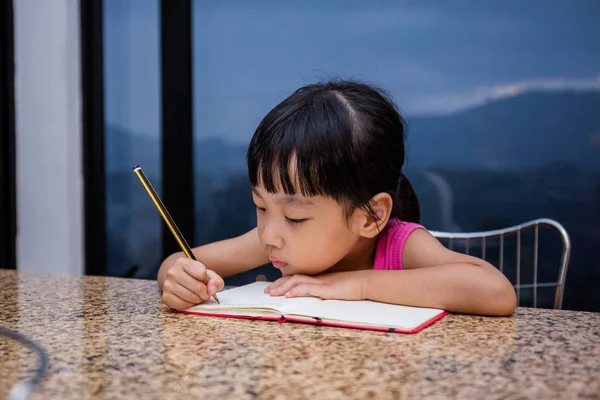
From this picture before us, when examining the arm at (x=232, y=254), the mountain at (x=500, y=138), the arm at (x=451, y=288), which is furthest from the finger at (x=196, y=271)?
the mountain at (x=500, y=138)

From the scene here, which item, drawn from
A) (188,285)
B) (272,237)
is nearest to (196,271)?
(188,285)

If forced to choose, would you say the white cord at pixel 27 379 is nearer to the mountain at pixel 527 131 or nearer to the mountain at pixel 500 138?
the mountain at pixel 500 138

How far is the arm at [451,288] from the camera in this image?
851mm

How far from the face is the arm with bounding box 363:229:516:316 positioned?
0.26ft

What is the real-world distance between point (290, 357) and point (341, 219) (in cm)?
39

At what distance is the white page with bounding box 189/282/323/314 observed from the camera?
83 cm

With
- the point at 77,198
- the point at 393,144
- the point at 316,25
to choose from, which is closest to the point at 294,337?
the point at 393,144

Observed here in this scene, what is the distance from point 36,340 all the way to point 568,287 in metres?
2.53

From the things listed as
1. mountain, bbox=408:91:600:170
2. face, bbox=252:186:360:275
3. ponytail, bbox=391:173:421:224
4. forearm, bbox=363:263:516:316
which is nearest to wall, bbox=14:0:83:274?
mountain, bbox=408:91:600:170

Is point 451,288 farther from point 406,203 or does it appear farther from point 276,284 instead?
point 406,203

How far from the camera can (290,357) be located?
62 centimetres

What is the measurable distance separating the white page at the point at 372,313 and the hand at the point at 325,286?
0.02 metres

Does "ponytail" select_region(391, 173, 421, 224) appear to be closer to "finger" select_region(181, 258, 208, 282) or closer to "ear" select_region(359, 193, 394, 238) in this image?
"ear" select_region(359, 193, 394, 238)

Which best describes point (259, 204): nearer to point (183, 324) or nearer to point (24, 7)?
point (183, 324)
